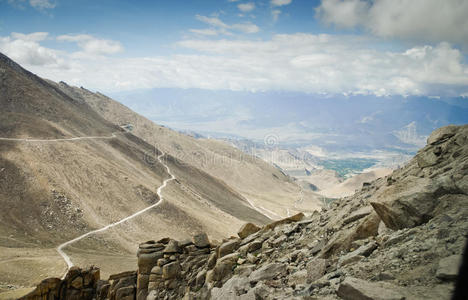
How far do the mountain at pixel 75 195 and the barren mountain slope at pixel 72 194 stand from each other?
0.54 ft

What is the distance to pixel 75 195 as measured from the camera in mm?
64500

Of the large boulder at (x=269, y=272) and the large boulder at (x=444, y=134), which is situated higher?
the large boulder at (x=444, y=134)

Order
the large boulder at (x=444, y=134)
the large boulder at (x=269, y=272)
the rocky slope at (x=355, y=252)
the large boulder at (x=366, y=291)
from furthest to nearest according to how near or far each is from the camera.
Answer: the large boulder at (x=444, y=134) → the large boulder at (x=269, y=272) → the rocky slope at (x=355, y=252) → the large boulder at (x=366, y=291)

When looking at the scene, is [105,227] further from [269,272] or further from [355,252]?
[355,252]

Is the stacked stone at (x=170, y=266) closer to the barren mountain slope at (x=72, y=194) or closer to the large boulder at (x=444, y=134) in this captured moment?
the large boulder at (x=444, y=134)

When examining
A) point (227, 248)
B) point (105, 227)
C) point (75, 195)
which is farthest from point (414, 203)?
point (75, 195)

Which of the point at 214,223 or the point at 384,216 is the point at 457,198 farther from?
the point at 214,223

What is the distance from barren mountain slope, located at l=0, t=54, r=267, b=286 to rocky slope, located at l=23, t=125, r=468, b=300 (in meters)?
20.1

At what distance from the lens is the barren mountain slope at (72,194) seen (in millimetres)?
43969

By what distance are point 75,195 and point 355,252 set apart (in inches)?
2581

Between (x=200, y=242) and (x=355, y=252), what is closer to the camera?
(x=355, y=252)

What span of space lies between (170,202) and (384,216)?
228 feet

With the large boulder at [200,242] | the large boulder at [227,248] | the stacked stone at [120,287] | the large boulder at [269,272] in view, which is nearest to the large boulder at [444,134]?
the large boulder at [269,272]

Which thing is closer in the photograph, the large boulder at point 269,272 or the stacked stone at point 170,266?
the large boulder at point 269,272
